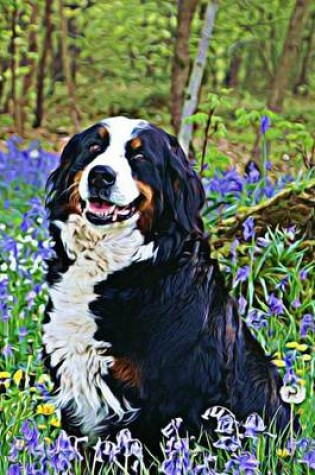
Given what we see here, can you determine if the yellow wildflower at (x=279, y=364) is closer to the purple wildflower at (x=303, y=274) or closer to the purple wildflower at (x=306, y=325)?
the purple wildflower at (x=306, y=325)

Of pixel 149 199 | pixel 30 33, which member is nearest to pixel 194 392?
pixel 149 199

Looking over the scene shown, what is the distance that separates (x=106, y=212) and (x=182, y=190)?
29cm

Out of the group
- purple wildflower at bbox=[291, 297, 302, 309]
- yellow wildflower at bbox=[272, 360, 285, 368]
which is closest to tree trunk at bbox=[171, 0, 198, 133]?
purple wildflower at bbox=[291, 297, 302, 309]

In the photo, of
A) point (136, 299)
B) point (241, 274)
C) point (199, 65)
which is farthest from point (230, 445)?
point (199, 65)

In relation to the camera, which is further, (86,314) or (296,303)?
(296,303)

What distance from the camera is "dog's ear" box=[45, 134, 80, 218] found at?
3129 millimetres

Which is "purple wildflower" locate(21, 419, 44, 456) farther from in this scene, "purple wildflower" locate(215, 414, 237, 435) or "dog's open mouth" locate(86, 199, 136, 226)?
"dog's open mouth" locate(86, 199, 136, 226)

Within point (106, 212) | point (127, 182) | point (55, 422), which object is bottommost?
point (55, 422)

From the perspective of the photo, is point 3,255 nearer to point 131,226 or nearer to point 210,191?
point 210,191

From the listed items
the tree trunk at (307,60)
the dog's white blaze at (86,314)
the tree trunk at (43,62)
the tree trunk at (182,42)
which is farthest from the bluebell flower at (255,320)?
the tree trunk at (307,60)

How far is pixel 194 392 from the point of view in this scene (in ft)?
10.3

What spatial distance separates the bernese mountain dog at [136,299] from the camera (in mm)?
3049

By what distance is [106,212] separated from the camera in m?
2.99

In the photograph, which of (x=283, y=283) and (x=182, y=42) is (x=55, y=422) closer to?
(x=283, y=283)
